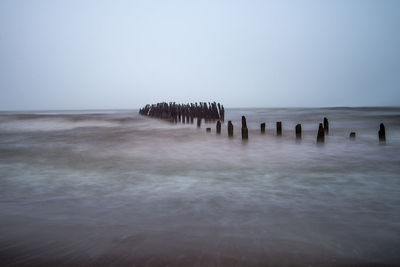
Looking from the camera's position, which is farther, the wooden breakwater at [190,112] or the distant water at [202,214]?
the wooden breakwater at [190,112]

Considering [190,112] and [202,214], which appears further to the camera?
[190,112]

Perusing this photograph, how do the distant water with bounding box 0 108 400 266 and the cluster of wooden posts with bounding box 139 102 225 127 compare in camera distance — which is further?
the cluster of wooden posts with bounding box 139 102 225 127

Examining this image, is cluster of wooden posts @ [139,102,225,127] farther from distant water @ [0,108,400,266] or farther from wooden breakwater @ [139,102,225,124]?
distant water @ [0,108,400,266]

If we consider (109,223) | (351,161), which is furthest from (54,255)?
(351,161)

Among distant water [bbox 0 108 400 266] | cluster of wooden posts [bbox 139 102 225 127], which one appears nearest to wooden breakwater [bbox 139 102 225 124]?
cluster of wooden posts [bbox 139 102 225 127]

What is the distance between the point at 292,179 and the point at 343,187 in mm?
975

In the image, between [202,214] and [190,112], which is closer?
[202,214]

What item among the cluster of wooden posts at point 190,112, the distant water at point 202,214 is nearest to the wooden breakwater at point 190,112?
the cluster of wooden posts at point 190,112

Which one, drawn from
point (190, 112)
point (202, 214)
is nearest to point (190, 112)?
point (190, 112)

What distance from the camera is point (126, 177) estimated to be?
20.4 feet

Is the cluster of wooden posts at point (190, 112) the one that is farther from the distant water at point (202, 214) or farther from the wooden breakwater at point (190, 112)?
the distant water at point (202, 214)

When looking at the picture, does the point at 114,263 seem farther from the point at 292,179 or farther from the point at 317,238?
the point at 292,179

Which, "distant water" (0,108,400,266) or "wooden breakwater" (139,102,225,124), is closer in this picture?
"distant water" (0,108,400,266)

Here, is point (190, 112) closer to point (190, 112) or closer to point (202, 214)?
point (190, 112)
